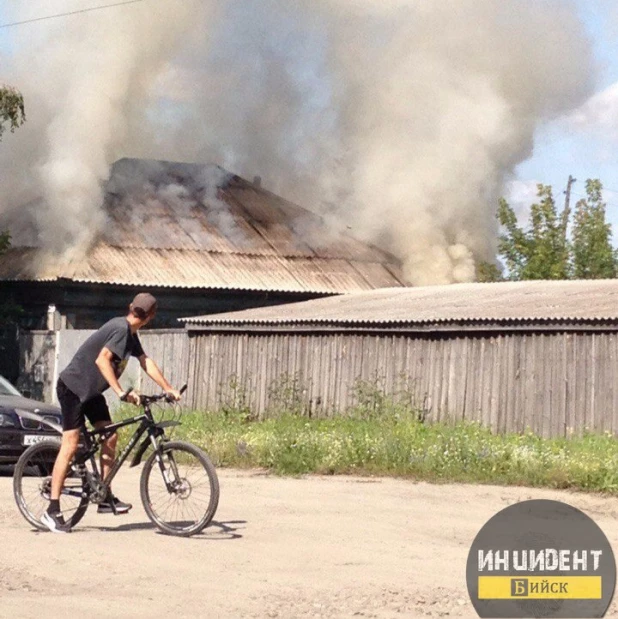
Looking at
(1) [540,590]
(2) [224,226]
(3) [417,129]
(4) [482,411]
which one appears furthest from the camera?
(3) [417,129]

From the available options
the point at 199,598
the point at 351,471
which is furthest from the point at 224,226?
the point at 199,598

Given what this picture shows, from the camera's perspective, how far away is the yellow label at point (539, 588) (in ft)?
24.8

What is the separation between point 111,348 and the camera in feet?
33.4

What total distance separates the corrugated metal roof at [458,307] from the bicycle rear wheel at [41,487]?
34.3 ft

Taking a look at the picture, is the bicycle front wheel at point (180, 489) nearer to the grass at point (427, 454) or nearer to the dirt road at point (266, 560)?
the dirt road at point (266, 560)

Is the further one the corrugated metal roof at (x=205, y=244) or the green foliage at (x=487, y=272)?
the green foliage at (x=487, y=272)

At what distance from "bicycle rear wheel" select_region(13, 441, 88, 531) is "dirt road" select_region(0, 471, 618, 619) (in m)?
0.16

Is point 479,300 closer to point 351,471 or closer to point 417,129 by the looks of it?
point 351,471

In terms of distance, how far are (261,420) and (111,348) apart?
46.9ft

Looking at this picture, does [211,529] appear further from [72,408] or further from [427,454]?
[427,454]

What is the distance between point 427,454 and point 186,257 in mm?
18518

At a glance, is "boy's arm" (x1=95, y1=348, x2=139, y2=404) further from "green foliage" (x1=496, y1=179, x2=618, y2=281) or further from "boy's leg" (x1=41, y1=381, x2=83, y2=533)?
"green foliage" (x1=496, y1=179, x2=618, y2=281)

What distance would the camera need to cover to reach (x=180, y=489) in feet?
33.1

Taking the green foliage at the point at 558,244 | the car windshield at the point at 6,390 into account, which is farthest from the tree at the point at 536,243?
the car windshield at the point at 6,390
